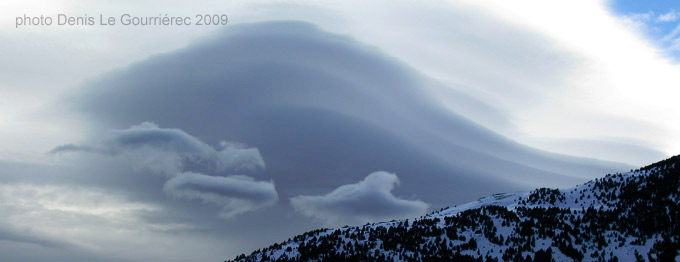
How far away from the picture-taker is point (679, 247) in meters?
160

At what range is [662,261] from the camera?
6245 inches

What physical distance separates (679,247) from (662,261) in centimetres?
754
